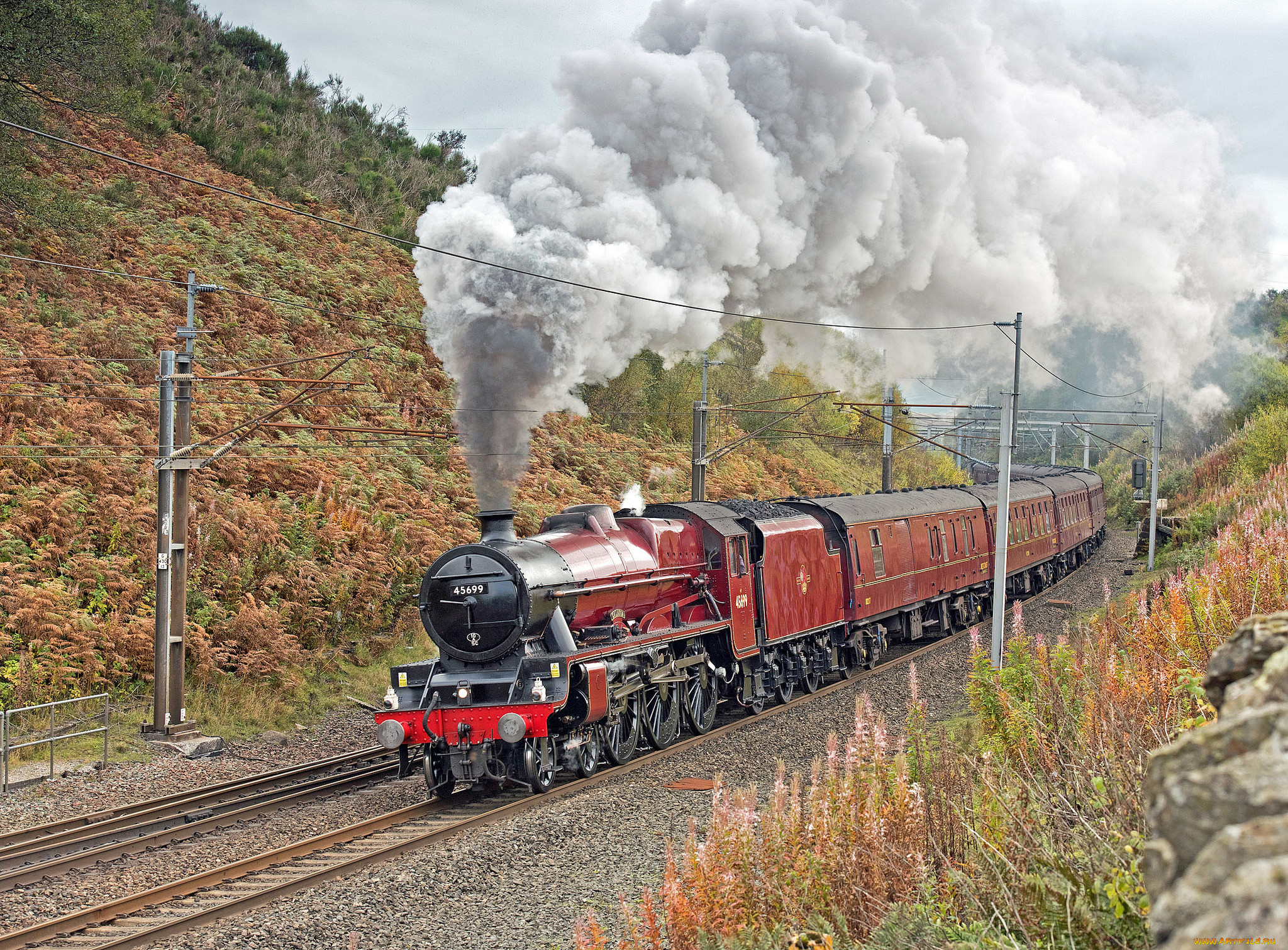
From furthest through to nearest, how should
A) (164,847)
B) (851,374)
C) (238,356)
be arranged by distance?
(851,374), (238,356), (164,847)

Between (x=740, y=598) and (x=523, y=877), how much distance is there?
704cm

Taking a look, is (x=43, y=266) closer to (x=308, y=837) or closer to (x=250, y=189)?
(x=250, y=189)

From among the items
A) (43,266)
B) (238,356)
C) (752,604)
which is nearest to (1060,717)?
(752,604)

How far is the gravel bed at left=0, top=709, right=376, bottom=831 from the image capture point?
10.9 meters

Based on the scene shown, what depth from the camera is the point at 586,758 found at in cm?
1173

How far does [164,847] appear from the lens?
9.55m

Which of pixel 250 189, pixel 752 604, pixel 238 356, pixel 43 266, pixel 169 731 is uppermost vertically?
pixel 250 189

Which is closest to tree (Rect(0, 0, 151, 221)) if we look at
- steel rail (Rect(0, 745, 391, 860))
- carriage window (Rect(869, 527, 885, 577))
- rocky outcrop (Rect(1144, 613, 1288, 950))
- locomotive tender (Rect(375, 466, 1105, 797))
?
steel rail (Rect(0, 745, 391, 860))

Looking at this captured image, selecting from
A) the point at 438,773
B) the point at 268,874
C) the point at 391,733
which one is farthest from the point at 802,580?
the point at 268,874

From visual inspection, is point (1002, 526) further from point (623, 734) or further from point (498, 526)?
point (498, 526)

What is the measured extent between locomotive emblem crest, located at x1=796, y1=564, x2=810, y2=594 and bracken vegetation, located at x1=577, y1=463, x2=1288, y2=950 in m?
9.02

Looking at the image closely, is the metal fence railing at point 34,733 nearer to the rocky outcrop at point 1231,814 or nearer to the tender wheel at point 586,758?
the tender wheel at point 586,758

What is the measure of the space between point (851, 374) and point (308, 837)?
46849 mm

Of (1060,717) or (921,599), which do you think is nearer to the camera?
(1060,717)
